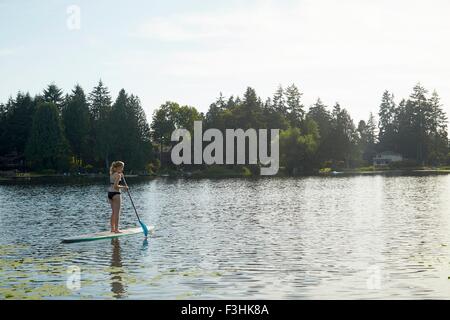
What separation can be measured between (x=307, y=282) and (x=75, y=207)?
27396mm

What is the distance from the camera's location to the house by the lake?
15062 cm

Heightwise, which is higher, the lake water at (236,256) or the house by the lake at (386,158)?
the house by the lake at (386,158)

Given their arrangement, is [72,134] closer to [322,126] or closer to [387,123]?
[322,126]

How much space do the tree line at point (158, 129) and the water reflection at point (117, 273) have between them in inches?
3605

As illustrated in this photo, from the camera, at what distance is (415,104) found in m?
149

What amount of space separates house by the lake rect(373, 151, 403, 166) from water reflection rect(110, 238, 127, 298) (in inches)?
5420

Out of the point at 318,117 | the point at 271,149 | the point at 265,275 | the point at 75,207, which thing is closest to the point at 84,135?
the point at 271,149

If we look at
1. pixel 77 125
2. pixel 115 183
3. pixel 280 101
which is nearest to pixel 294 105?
pixel 280 101

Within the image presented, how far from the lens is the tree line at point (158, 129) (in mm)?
109000

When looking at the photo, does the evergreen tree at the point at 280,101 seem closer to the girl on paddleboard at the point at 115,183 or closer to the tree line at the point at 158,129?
the tree line at the point at 158,129

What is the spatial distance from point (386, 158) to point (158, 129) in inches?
2442

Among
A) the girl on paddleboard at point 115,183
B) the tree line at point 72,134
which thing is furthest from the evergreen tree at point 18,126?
the girl on paddleboard at point 115,183

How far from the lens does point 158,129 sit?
129 metres
